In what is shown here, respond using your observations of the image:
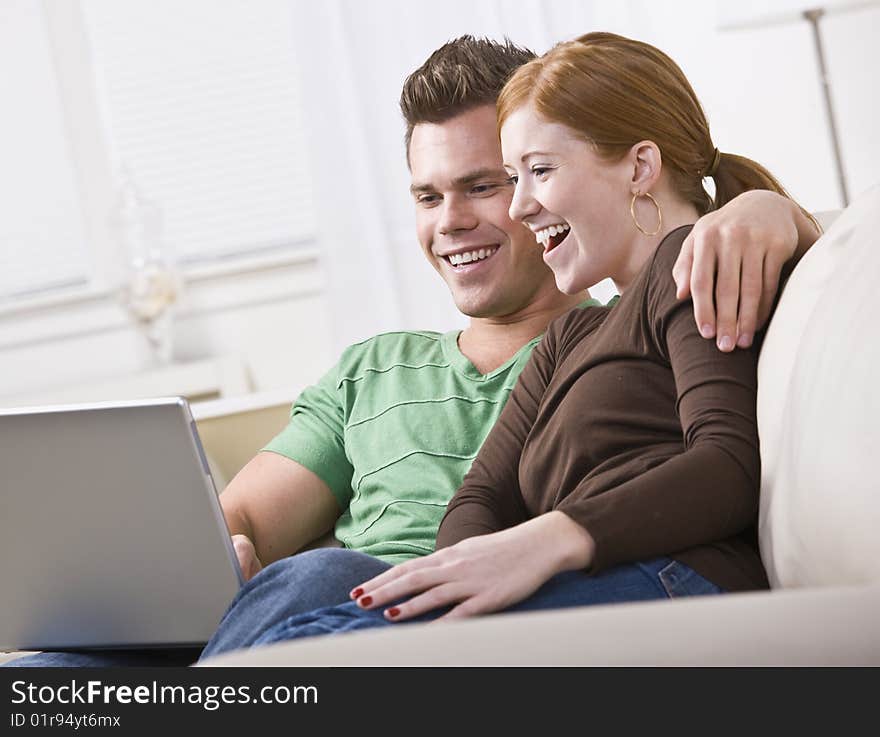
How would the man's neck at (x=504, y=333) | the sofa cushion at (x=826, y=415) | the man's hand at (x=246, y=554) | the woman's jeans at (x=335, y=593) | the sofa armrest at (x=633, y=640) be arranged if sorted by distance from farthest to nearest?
the man's neck at (x=504, y=333) → the man's hand at (x=246, y=554) → the woman's jeans at (x=335, y=593) → the sofa cushion at (x=826, y=415) → the sofa armrest at (x=633, y=640)

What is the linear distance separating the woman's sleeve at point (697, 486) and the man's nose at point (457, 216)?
29.0 inches

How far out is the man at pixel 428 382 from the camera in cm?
161

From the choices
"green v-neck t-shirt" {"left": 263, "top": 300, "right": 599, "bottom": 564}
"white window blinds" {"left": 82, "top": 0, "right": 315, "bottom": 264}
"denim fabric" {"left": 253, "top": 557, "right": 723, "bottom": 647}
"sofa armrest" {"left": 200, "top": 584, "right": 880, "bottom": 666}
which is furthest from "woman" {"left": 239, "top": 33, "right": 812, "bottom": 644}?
"white window blinds" {"left": 82, "top": 0, "right": 315, "bottom": 264}

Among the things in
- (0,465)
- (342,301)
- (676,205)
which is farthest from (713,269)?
(342,301)

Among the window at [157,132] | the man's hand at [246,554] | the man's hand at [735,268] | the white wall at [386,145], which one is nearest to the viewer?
the man's hand at [735,268]

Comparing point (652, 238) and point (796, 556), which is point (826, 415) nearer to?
point (796, 556)

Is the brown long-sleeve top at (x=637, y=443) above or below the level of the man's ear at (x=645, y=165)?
below

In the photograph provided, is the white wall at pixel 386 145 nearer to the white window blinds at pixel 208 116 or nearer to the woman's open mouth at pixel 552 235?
the white window blinds at pixel 208 116

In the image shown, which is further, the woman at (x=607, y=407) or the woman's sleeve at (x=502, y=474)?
the woman's sleeve at (x=502, y=474)

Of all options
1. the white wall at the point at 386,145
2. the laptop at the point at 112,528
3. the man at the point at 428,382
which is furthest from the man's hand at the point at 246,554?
the white wall at the point at 386,145

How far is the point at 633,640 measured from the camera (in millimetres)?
621

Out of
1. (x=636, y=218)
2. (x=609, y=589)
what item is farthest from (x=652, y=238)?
(x=609, y=589)

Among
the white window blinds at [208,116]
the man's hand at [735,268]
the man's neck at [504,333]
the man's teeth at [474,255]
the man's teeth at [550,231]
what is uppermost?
the white window blinds at [208,116]

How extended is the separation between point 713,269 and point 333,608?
477 millimetres
